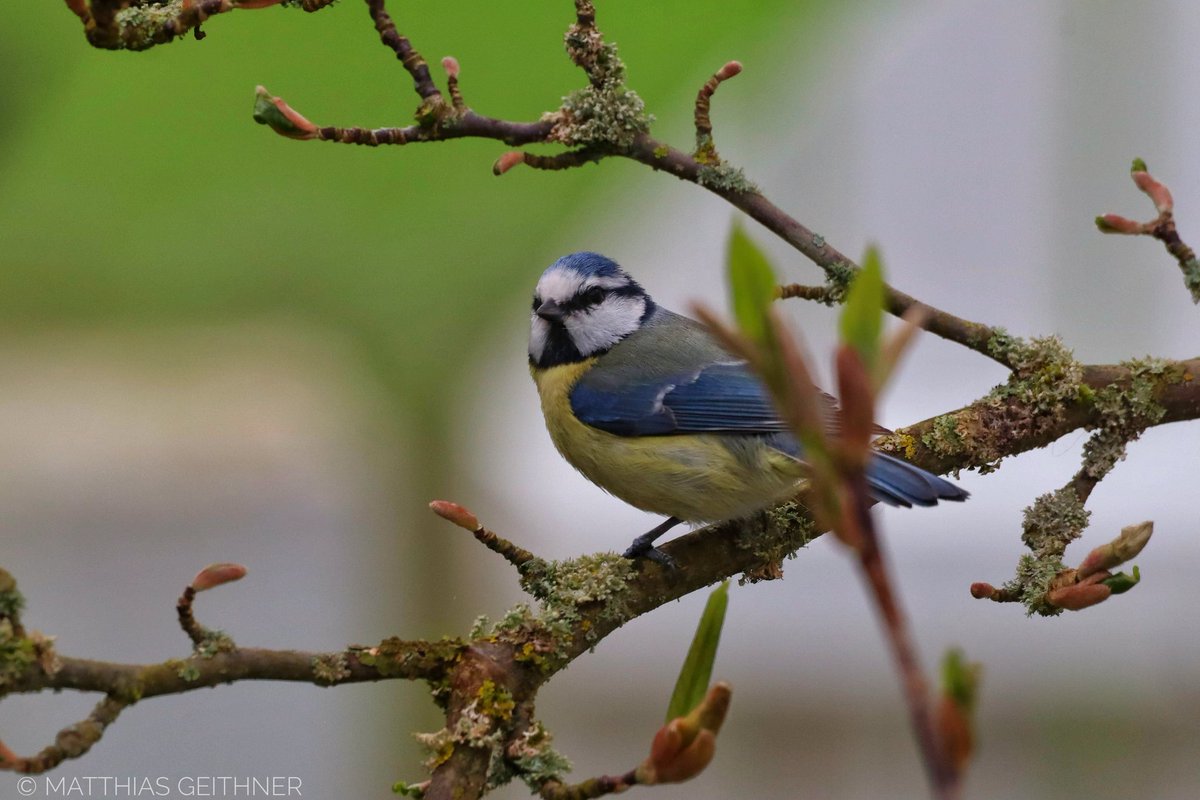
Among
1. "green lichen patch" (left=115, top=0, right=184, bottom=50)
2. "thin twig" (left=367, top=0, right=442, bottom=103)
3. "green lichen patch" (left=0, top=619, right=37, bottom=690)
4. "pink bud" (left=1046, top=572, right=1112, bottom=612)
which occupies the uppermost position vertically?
"thin twig" (left=367, top=0, right=442, bottom=103)

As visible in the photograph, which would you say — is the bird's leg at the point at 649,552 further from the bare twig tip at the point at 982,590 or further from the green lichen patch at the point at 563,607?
the bare twig tip at the point at 982,590

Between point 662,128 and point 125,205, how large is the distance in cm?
112

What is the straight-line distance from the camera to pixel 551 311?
5.49ft

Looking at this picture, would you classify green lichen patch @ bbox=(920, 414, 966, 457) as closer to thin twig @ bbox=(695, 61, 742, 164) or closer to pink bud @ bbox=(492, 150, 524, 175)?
thin twig @ bbox=(695, 61, 742, 164)

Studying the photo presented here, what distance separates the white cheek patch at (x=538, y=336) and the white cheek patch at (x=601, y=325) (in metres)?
0.04

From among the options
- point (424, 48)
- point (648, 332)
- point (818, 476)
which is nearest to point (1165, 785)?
point (648, 332)

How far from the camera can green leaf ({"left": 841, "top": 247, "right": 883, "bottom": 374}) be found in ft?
1.03

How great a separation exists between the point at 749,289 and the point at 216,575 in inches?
18.7

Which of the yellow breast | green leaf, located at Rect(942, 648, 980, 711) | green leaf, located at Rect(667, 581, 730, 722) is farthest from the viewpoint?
the yellow breast

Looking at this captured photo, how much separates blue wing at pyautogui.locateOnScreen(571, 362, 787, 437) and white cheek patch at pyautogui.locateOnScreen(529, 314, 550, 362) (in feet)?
0.50

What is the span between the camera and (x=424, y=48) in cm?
240

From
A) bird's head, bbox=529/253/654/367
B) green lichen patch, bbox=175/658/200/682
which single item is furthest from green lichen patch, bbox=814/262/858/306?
green lichen patch, bbox=175/658/200/682

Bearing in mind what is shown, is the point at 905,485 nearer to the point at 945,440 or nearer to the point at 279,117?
the point at 945,440

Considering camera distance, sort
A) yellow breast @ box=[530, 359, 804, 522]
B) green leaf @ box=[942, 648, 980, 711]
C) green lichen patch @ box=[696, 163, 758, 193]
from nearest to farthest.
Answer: green leaf @ box=[942, 648, 980, 711]
green lichen patch @ box=[696, 163, 758, 193]
yellow breast @ box=[530, 359, 804, 522]
